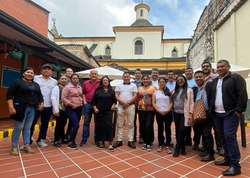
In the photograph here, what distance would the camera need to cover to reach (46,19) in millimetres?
16266

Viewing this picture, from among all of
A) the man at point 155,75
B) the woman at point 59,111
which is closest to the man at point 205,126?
the man at point 155,75

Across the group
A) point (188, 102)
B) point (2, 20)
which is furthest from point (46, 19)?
point (188, 102)

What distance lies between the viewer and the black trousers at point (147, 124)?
12.9 ft

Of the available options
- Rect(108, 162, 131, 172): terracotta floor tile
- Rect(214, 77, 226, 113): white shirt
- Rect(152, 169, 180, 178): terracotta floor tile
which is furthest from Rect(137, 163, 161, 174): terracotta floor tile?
Rect(214, 77, 226, 113): white shirt

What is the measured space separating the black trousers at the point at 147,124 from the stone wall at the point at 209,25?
8430 mm

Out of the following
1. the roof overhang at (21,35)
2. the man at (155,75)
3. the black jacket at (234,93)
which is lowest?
the black jacket at (234,93)

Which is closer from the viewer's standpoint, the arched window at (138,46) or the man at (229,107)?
the man at (229,107)

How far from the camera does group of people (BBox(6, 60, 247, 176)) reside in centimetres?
296

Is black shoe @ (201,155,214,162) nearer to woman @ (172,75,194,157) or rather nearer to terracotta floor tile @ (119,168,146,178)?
woman @ (172,75,194,157)

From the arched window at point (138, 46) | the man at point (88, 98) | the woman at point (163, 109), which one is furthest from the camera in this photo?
the arched window at point (138, 46)

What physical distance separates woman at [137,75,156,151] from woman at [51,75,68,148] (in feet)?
6.36

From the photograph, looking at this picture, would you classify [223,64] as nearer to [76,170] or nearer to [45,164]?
[76,170]

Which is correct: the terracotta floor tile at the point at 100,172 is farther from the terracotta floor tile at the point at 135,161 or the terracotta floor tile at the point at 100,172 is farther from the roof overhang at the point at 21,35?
the roof overhang at the point at 21,35

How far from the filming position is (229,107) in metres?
2.81
